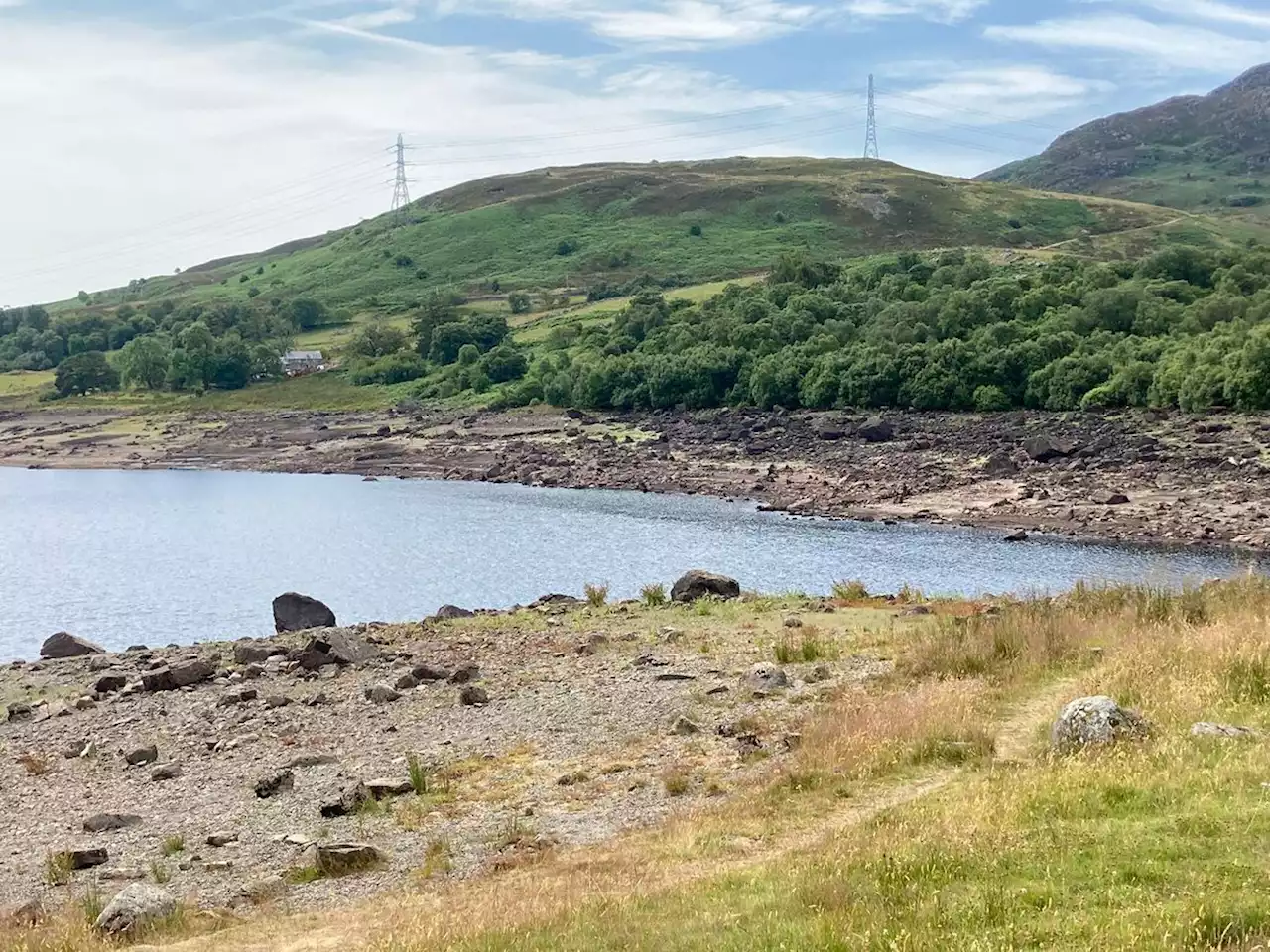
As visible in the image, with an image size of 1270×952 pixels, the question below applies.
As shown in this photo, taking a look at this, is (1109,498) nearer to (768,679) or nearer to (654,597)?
(654,597)

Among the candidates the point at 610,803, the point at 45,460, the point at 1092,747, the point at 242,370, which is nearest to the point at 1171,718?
the point at 1092,747

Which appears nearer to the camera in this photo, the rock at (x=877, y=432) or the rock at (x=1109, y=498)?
the rock at (x=1109, y=498)

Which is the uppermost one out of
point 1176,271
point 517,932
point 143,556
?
point 1176,271

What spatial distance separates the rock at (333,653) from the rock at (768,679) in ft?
32.1

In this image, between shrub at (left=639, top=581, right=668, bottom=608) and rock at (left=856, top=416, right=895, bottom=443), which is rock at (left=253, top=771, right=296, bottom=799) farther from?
rock at (left=856, top=416, right=895, bottom=443)

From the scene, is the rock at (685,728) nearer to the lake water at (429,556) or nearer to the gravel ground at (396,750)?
the gravel ground at (396,750)

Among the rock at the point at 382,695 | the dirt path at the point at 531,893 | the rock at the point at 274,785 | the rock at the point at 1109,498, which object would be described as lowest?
the rock at the point at 1109,498

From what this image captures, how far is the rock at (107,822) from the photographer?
17.5m

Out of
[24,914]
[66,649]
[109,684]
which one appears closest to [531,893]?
[24,914]

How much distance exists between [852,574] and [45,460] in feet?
294

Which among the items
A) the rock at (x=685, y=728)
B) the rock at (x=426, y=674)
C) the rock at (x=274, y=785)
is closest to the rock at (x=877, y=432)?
the rock at (x=426, y=674)

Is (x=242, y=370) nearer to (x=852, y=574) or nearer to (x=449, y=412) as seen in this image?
(x=449, y=412)

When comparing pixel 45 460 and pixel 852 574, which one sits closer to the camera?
pixel 852 574

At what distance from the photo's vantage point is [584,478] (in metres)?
82.1
